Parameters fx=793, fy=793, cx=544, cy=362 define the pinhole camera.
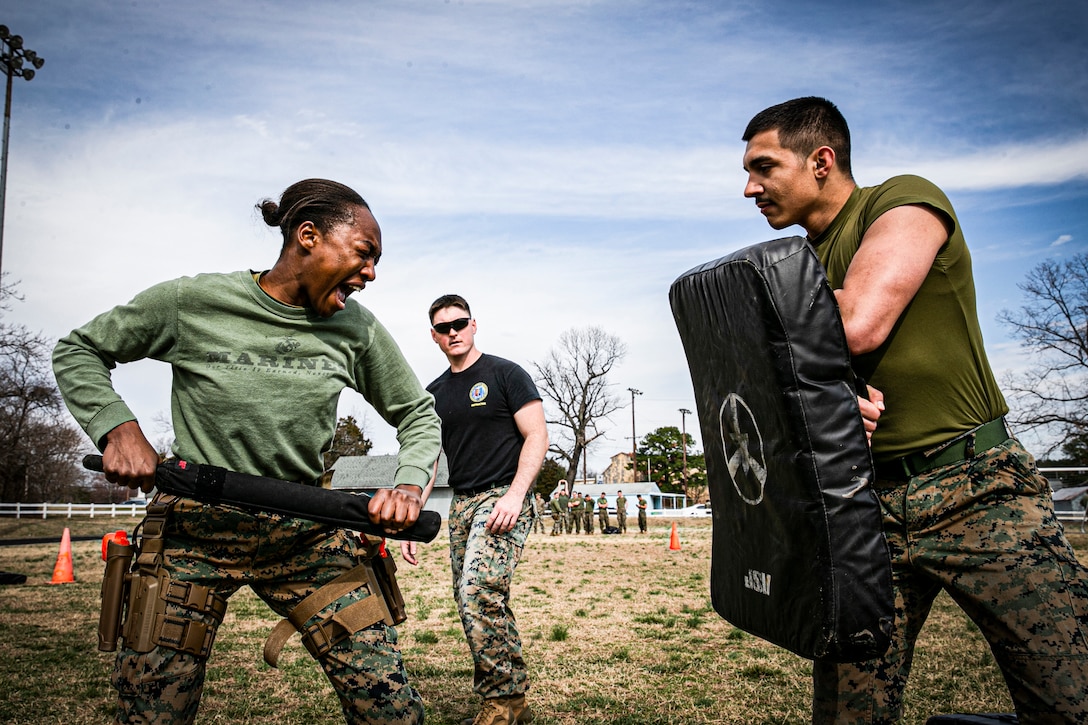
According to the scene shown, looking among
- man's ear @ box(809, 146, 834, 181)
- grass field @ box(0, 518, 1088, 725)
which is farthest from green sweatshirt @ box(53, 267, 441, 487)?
grass field @ box(0, 518, 1088, 725)

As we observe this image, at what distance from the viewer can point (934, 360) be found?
2.38m

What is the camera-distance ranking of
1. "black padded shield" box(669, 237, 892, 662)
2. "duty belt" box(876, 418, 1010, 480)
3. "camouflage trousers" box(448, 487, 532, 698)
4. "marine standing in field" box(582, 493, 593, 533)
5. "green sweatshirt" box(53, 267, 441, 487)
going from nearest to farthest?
1. "black padded shield" box(669, 237, 892, 662)
2. "duty belt" box(876, 418, 1010, 480)
3. "green sweatshirt" box(53, 267, 441, 487)
4. "camouflage trousers" box(448, 487, 532, 698)
5. "marine standing in field" box(582, 493, 593, 533)

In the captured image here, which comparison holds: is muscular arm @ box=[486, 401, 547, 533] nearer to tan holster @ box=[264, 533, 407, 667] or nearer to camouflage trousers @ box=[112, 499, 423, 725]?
tan holster @ box=[264, 533, 407, 667]

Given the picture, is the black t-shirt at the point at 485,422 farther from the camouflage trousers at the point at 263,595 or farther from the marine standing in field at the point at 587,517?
the marine standing in field at the point at 587,517

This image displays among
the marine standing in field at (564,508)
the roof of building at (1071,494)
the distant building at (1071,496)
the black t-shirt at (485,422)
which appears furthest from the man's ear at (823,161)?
the roof of building at (1071,494)

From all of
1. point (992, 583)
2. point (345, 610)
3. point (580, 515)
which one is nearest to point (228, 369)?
point (345, 610)

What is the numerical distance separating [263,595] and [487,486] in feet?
8.68

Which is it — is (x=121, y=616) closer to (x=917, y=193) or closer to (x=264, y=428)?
(x=264, y=428)

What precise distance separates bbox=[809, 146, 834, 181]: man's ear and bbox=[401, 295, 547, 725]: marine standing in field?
301cm

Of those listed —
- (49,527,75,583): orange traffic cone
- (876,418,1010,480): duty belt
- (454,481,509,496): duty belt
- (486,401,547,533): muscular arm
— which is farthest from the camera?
(49,527,75,583): orange traffic cone

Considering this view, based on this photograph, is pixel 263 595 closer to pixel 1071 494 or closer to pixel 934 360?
pixel 934 360

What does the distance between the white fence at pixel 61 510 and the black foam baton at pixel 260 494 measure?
41.8m

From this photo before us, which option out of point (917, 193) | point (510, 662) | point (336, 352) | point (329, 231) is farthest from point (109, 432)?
point (510, 662)

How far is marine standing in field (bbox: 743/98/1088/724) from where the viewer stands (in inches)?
85.0
